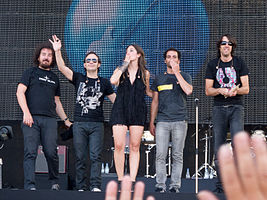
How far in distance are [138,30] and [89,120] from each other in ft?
9.62

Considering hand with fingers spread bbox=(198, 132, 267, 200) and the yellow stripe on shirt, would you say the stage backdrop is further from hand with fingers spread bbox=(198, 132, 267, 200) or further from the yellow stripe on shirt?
hand with fingers spread bbox=(198, 132, 267, 200)

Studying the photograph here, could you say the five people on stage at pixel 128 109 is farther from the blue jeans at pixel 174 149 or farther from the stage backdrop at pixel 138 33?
the stage backdrop at pixel 138 33

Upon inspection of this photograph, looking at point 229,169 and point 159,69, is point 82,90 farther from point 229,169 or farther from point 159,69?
point 229,169

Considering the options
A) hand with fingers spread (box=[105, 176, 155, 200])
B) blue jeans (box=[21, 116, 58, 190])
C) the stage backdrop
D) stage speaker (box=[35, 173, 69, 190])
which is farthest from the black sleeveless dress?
hand with fingers spread (box=[105, 176, 155, 200])

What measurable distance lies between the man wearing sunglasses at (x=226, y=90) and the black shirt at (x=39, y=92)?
156 cm

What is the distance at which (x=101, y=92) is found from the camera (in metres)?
4.55

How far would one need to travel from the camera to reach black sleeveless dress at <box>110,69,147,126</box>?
4.31 meters

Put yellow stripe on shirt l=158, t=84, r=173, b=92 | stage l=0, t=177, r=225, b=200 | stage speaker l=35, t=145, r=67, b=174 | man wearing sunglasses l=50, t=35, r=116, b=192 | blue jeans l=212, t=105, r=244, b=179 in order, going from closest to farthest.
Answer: stage l=0, t=177, r=225, b=200
blue jeans l=212, t=105, r=244, b=179
man wearing sunglasses l=50, t=35, r=116, b=192
yellow stripe on shirt l=158, t=84, r=173, b=92
stage speaker l=35, t=145, r=67, b=174

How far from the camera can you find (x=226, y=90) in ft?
13.6

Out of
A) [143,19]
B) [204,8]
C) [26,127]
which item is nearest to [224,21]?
[204,8]

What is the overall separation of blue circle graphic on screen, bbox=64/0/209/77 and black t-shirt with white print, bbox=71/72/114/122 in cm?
247

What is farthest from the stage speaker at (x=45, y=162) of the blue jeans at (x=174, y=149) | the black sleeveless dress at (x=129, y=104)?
the blue jeans at (x=174, y=149)

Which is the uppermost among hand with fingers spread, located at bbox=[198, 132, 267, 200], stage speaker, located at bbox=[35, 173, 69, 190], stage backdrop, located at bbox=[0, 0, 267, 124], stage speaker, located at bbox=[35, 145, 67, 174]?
stage backdrop, located at bbox=[0, 0, 267, 124]

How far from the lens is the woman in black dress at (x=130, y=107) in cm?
425
